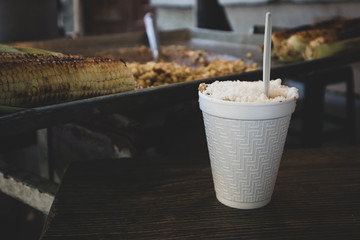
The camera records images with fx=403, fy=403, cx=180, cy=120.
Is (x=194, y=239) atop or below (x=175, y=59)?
below

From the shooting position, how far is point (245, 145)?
0.95 meters

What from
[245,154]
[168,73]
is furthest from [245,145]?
[168,73]

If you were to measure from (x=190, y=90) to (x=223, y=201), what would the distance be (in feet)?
1.66

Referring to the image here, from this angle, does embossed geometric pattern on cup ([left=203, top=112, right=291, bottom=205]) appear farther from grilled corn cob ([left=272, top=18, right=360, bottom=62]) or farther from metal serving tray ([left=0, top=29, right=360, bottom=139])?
grilled corn cob ([left=272, top=18, right=360, bottom=62])

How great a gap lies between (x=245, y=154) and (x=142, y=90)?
0.48 metres

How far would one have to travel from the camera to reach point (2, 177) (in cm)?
150

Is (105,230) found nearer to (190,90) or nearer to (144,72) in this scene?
(190,90)

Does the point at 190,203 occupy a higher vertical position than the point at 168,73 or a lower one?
lower

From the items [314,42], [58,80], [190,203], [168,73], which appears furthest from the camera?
[314,42]

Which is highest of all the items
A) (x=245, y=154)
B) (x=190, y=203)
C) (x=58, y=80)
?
(x=58, y=80)

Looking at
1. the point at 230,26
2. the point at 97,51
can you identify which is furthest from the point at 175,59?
the point at 230,26

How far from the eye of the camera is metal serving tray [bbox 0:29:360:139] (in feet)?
3.43

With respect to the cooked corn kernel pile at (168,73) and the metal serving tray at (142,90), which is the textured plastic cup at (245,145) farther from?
the cooked corn kernel pile at (168,73)

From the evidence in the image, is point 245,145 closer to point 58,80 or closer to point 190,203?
point 190,203
